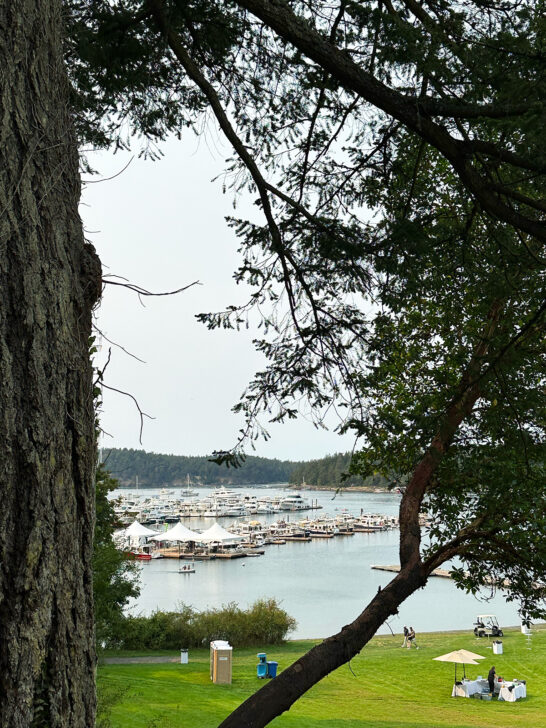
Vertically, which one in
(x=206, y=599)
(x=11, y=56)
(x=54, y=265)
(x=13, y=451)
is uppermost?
(x=11, y=56)

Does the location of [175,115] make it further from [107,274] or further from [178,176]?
[107,274]

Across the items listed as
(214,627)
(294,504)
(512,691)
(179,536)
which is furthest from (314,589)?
(294,504)

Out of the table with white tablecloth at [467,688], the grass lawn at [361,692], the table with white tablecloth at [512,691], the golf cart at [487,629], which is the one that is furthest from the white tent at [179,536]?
the table with white tablecloth at [512,691]

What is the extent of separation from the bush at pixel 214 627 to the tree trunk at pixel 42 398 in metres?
19.1

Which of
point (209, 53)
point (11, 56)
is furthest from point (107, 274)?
point (209, 53)

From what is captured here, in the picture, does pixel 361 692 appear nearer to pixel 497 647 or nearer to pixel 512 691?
pixel 512 691

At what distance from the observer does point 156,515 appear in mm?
57375

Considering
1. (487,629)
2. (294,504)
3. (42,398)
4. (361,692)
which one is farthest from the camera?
(294,504)

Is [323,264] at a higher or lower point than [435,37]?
lower

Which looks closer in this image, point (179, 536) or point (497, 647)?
point (497, 647)

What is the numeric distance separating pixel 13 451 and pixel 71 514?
0.19 m

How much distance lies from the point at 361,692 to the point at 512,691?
9.75 feet

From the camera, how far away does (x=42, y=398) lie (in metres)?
1.43

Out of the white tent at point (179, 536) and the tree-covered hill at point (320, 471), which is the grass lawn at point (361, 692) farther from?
the white tent at point (179, 536)
